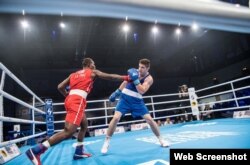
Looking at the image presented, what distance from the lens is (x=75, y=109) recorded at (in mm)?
2180

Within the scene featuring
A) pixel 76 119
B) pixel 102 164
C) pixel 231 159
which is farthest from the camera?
pixel 76 119

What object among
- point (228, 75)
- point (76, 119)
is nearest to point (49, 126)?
point (76, 119)

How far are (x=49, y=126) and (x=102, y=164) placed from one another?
10.3 ft

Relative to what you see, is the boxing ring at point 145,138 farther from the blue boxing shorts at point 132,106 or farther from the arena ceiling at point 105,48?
the arena ceiling at point 105,48

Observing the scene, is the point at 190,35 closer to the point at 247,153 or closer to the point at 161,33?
the point at 161,33

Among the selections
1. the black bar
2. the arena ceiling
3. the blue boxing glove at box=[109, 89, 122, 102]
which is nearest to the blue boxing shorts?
the blue boxing glove at box=[109, 89, 122, 102]

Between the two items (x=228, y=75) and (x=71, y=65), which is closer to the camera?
(x=228, y=75)

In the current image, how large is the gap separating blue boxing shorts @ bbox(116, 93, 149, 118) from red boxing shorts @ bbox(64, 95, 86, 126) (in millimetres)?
719

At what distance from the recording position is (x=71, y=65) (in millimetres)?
14711

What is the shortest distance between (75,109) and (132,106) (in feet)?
3.01

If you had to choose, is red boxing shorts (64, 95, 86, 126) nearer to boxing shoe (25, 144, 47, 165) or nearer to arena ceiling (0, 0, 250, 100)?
boxing shoe (25, 144, 47, 165)

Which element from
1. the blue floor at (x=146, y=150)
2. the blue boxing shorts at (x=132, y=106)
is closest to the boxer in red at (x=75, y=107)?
the blue floor at (x=146, y=150)

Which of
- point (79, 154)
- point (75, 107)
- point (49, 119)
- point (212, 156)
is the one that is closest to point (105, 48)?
point (49, 119)

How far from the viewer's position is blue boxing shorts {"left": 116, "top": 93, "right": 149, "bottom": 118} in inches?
→ 111
